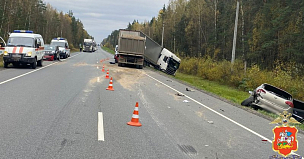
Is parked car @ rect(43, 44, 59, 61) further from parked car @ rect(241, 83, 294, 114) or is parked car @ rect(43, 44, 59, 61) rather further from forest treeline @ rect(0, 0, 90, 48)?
parked car @ rect(241, 83, 294, 114)

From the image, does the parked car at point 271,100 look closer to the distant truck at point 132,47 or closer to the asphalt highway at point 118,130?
the asphalt highway at point 118,130

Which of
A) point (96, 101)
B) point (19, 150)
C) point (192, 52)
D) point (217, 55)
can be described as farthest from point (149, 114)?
point (192, 52)

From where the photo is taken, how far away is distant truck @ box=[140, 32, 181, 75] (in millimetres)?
32219

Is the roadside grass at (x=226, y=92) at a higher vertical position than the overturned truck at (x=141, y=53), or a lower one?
lower

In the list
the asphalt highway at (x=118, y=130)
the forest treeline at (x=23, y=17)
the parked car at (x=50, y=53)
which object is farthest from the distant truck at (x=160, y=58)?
the forest treeline at (x=23, y=17)

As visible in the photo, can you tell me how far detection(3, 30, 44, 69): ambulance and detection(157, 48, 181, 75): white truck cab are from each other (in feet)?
45.4

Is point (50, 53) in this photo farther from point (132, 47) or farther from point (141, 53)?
point (141, 53)

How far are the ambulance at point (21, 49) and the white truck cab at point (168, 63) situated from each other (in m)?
13.8

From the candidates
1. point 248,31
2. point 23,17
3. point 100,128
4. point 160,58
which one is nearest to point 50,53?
point 160,58

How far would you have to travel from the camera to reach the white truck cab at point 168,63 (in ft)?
105

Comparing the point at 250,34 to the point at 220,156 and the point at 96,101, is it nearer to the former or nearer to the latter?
the point at 96,101

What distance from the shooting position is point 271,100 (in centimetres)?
1217

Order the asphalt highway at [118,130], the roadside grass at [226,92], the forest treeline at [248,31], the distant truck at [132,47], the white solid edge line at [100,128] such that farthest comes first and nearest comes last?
the forest treeline at [248,31], the distant truck at [132,47], the roadside grass at [226,92], the white solid edge line at [100,128], the asphalt highway at [118,130]

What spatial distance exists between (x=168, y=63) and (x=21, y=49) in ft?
51.4
